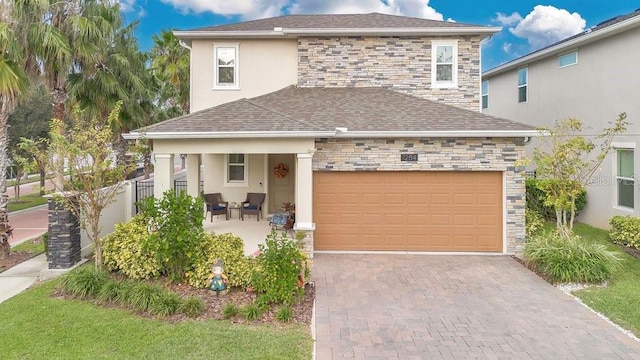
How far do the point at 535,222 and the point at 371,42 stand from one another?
25.9 feet

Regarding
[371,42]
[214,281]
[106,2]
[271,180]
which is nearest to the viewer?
[214,281]

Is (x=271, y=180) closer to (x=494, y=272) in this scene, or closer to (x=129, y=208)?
(x=129, y=208)

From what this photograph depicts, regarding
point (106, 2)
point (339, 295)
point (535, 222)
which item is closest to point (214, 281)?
point (339, 295)

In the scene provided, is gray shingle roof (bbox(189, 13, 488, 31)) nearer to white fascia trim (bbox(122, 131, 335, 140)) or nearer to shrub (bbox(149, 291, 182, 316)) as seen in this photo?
white fascia trim (bbox(122, 131, 335, 140))

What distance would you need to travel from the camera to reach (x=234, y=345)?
600cm

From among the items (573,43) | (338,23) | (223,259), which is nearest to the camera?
(223,259)

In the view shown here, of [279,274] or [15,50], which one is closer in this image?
[279,274]

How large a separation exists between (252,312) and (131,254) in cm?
344

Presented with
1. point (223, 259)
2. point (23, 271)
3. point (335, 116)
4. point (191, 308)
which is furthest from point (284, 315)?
point (23, 271)

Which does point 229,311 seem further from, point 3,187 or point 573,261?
point 3,187

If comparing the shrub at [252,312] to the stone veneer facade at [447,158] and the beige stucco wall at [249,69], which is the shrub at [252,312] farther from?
the beige stucco wall at [249,69]

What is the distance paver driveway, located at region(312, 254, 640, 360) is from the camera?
19.7ft

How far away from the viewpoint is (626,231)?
1181 cm

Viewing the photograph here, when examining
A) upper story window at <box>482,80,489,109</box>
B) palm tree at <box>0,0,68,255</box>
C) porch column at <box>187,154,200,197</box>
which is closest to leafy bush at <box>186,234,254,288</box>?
porch column at <box>187,154,200,197</box>
